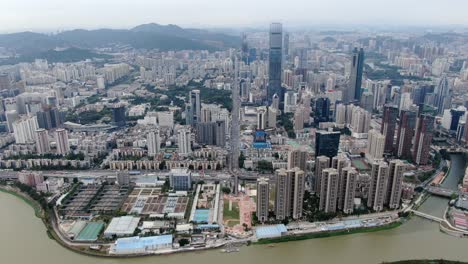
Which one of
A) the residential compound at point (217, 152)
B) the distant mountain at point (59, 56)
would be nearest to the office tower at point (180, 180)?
the residential compound at point (217, 152)

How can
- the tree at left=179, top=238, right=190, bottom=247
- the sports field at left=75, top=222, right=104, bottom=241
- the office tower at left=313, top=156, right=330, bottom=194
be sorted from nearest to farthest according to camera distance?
1. the tree at left=179, top=238, right=190, bottom=247
2. the sports field at left=75, top=222, right=104, bottom=241
3. the office tower at left=313, top=156, right=330, bottom=194

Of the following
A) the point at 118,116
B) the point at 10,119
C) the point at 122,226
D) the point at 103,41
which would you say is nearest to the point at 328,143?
the point at 122,226

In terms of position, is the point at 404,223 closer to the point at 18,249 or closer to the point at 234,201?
the point at 234,201

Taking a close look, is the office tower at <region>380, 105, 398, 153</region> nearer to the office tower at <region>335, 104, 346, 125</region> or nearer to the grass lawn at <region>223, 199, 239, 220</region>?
the office tower at <region>335, 104, 346, 125</region>

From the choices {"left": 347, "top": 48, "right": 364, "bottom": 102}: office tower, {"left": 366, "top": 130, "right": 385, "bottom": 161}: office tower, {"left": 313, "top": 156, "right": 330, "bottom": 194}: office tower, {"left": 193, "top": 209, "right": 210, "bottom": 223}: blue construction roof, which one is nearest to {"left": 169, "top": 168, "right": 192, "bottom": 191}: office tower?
{"left": 193, "top": 209, "right": 210, "bottom": 223}: blue construction roof

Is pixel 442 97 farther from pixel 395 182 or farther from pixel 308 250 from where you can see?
pixel 308 250

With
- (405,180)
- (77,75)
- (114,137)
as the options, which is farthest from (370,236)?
(77,75)
